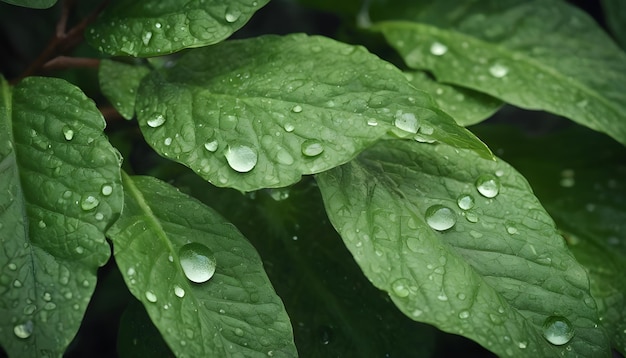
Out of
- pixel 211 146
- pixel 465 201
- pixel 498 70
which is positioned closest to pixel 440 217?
pixel 465 201

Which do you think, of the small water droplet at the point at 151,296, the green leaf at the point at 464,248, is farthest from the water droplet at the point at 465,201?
the small water droplet at the point at 151,296

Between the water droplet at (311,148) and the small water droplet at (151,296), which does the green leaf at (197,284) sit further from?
the water droplet at (311,148)

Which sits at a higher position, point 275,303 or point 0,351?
point 275,303

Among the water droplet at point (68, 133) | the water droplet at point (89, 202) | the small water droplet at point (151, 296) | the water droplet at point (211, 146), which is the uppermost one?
the water droplet at point (68, 133)

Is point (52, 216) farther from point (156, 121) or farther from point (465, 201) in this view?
point (465, 201)

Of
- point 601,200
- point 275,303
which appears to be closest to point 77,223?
point 275,303

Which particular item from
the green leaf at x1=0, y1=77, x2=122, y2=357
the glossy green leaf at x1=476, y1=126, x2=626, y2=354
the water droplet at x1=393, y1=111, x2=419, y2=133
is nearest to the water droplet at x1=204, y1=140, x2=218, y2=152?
the green leaf at x1=0, y1=77, x2=122, y2=357

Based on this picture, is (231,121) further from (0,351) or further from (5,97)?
(0,351)
